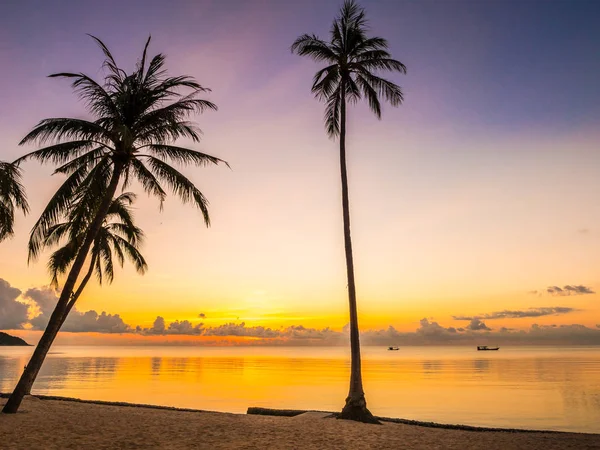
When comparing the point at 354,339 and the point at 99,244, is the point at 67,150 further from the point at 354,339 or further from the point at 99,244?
the point at 354,339

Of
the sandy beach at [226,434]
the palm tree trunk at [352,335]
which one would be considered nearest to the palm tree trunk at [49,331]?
the sandy beach at [226,434]

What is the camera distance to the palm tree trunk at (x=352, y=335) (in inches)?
627

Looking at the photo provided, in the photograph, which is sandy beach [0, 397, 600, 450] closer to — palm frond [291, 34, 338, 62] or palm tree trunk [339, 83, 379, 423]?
palm tree trunk [339, 83, 379, 423]

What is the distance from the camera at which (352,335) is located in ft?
54.9

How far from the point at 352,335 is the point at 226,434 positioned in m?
5.87

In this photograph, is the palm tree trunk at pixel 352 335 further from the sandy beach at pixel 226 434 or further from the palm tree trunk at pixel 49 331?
the palm tree trunk at pixel 49 331

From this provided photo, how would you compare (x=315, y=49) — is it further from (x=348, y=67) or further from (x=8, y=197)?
(x=8, y=197)

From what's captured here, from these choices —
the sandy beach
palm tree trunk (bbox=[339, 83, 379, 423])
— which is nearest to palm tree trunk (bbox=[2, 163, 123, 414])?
the sandy beach

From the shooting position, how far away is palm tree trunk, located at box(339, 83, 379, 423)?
52.2 ft

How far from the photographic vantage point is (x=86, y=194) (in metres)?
16.2

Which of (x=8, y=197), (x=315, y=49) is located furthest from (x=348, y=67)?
(x=8, y=197)

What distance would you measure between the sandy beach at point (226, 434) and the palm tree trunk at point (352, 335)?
34.9 inches

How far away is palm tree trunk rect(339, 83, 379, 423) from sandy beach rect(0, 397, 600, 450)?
0.89 m

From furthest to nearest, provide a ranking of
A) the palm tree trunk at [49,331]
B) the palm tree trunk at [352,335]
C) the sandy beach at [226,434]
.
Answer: the palm tree trunk at [352,335] → the palm tree trunk at [49,331] → the sandy beach at [226,434]
